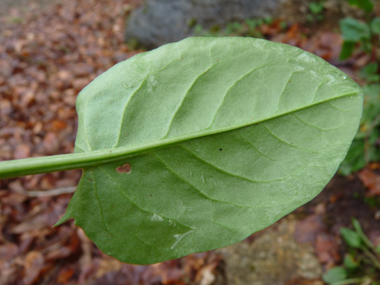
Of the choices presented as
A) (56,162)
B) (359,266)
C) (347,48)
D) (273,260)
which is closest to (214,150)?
(56,162)

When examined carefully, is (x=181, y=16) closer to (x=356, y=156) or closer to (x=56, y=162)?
(x=356, y=156)

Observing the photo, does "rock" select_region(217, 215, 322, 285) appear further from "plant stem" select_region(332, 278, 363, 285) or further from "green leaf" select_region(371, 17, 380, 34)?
"green leaf" select_region(371, 17, 380, 34)

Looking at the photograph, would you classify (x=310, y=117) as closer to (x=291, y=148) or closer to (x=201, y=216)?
(x=291, y=148)

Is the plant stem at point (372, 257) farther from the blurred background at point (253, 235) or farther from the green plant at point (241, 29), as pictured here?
the green plant at point (241, 29)

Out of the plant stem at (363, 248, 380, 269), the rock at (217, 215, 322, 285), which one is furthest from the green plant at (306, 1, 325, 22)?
the plant stem at (363, 248, 380, 269)

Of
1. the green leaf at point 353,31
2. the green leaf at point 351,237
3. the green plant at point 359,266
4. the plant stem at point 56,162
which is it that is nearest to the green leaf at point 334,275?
the green plant at point 359,266
